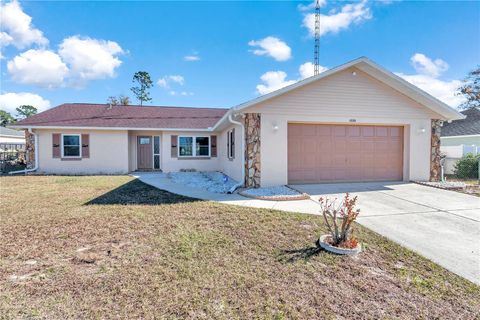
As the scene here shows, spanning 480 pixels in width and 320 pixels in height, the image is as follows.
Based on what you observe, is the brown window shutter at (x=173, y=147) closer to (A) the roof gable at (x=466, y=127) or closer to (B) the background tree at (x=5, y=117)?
(A) the roof gable at (x=466, y=127)

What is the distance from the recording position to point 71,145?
14.5 meters

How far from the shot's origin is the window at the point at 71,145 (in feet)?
→ 47.2

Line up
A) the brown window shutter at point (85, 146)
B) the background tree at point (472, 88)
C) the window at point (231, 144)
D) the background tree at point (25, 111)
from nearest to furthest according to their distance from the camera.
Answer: the window at point (231, 144), the brown window shutter at point (85, 146), the background tree at point (472, 88), the background tree at point (25, 111)

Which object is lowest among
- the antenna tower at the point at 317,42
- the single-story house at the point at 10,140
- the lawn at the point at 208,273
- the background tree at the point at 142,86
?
the lawn at the point at 208,273

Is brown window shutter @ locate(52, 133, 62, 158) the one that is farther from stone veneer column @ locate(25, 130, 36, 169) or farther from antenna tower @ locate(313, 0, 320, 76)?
antenna tower @ locate(313, 0, 320, 76)

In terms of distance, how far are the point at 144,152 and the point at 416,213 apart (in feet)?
47.2

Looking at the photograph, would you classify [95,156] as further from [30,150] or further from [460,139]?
[460,139]

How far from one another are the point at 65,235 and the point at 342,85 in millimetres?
9389

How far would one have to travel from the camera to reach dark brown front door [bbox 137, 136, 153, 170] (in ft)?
52.4

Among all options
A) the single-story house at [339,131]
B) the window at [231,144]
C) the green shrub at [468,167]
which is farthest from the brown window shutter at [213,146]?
the green shrub at [468,167]

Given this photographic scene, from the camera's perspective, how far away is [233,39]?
1427 centimetres

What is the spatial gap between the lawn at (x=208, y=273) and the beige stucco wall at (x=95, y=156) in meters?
9.31

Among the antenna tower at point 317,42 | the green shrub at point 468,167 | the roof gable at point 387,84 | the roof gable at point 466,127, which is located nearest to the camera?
the roof gable at point 387,84

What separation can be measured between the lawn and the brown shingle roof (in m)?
9.94
